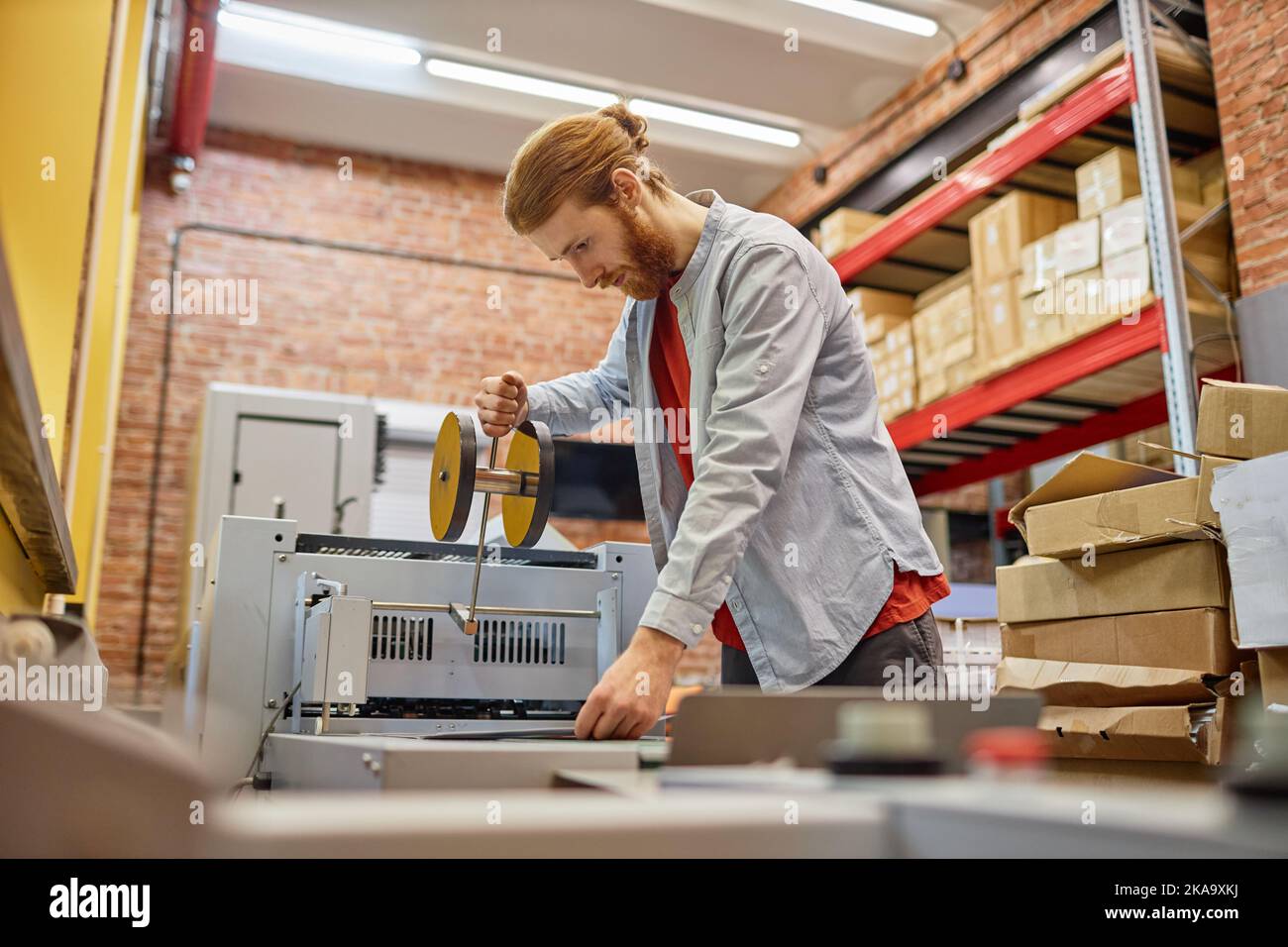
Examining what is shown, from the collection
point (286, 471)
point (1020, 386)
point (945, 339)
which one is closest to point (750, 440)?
point (1020, 386)

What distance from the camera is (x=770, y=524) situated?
1469mm

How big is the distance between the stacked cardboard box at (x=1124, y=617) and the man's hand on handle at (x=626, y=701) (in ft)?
4.76

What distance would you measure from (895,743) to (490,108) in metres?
6.29

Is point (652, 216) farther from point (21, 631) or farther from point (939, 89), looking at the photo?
point (939, 89)

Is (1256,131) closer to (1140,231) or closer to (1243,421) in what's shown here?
(1140,231)

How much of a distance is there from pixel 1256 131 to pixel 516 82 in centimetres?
381

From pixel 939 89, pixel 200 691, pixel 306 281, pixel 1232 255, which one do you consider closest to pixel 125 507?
pixel 306 281

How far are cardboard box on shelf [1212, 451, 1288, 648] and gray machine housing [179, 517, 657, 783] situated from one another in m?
1.12

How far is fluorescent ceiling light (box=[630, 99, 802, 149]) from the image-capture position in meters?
6.18

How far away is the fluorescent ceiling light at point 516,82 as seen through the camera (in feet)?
19.3

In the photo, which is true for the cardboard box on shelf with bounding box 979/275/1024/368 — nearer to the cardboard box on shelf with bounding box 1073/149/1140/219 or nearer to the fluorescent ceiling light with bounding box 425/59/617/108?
the cardboard box on shelf with bounding box 1073/149/1140/219

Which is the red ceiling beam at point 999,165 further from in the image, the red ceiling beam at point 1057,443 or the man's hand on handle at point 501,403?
the man's hand on handle at point 501,403

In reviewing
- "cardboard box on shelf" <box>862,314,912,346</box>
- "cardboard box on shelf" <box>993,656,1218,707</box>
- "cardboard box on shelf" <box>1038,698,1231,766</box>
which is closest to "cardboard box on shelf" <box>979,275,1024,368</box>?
"cardboard box on shelf" <box>862,314,912,346</box>

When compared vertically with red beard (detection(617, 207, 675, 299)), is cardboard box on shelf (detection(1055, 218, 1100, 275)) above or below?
above
